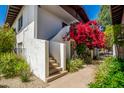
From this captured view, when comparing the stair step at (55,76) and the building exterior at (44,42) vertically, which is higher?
the building exterior at (44,42)

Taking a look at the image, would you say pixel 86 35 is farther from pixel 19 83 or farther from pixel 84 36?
pixel 19 83

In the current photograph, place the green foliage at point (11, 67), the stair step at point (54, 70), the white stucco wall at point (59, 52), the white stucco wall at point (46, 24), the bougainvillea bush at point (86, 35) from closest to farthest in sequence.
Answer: the green foliage at point (11, 67), the stair step at point (54, 70), the white stucco wall at point (59, 52), the white stucco wall at point (46, 24), the bougainvillea bush at point (86, 35)

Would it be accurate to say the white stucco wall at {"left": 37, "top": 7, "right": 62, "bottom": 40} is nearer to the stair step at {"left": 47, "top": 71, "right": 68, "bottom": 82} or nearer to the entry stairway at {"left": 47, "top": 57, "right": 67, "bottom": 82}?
the entry stairway at {"left": 47, "top": 57, "right": 67, "bottom": 82}

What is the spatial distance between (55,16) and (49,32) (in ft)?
6.14

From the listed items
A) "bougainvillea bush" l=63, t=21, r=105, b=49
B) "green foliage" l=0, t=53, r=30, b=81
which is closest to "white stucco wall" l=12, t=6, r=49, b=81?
"green foliage" l=0, t=53, r=30, b=81

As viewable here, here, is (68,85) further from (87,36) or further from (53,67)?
(87,36)

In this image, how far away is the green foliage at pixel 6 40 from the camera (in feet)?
36.8

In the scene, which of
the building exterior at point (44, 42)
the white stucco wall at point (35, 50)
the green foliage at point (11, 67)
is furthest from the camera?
the green foliage at point (11, 67)

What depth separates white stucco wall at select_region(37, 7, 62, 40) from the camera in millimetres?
12526

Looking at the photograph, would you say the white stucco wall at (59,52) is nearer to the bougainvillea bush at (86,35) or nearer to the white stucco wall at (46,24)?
the white stucco wall at (46,24)

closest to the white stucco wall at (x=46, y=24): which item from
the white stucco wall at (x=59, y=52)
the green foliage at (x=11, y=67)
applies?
the white stucco wall at (x=59, y=52)

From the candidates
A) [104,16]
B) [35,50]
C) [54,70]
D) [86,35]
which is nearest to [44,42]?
[35,50]

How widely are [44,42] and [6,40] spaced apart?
4.23 m
